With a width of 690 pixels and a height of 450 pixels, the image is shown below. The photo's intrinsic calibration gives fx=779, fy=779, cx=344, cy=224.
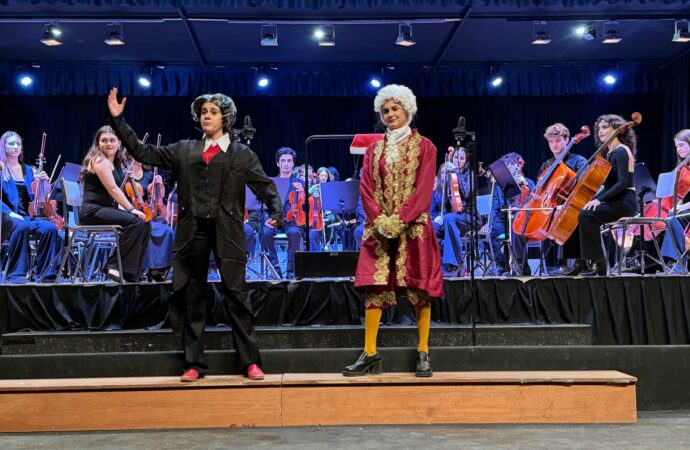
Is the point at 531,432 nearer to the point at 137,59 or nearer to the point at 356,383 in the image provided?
the point at 356,383

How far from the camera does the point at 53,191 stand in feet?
24.8

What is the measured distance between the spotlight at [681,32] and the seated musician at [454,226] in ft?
11.5

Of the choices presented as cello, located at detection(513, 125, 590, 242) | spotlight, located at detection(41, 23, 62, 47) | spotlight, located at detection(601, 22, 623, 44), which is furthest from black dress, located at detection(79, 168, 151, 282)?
spotlight, located at detection(601, 22, 623, 44)

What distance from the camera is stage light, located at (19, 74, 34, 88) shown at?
38.6 feet

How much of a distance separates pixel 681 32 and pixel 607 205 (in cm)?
478

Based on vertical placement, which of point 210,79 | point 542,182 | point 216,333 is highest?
point 210,79

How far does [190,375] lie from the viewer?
13.9 feet

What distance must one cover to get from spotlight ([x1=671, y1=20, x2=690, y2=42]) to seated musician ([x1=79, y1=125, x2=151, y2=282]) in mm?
7164

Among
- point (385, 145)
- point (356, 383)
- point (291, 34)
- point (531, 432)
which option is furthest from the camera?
point (291, 34)

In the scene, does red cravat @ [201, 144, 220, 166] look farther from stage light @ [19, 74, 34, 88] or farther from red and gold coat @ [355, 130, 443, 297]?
stage light @ [19, 74, 34, 88]

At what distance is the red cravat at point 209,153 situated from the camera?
4.39 meters

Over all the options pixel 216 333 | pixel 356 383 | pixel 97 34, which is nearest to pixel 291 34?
pixel 97 34

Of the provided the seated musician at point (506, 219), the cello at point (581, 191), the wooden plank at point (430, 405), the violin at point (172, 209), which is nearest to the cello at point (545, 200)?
the cello at point (581, 191)

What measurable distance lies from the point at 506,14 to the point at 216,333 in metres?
6.80
